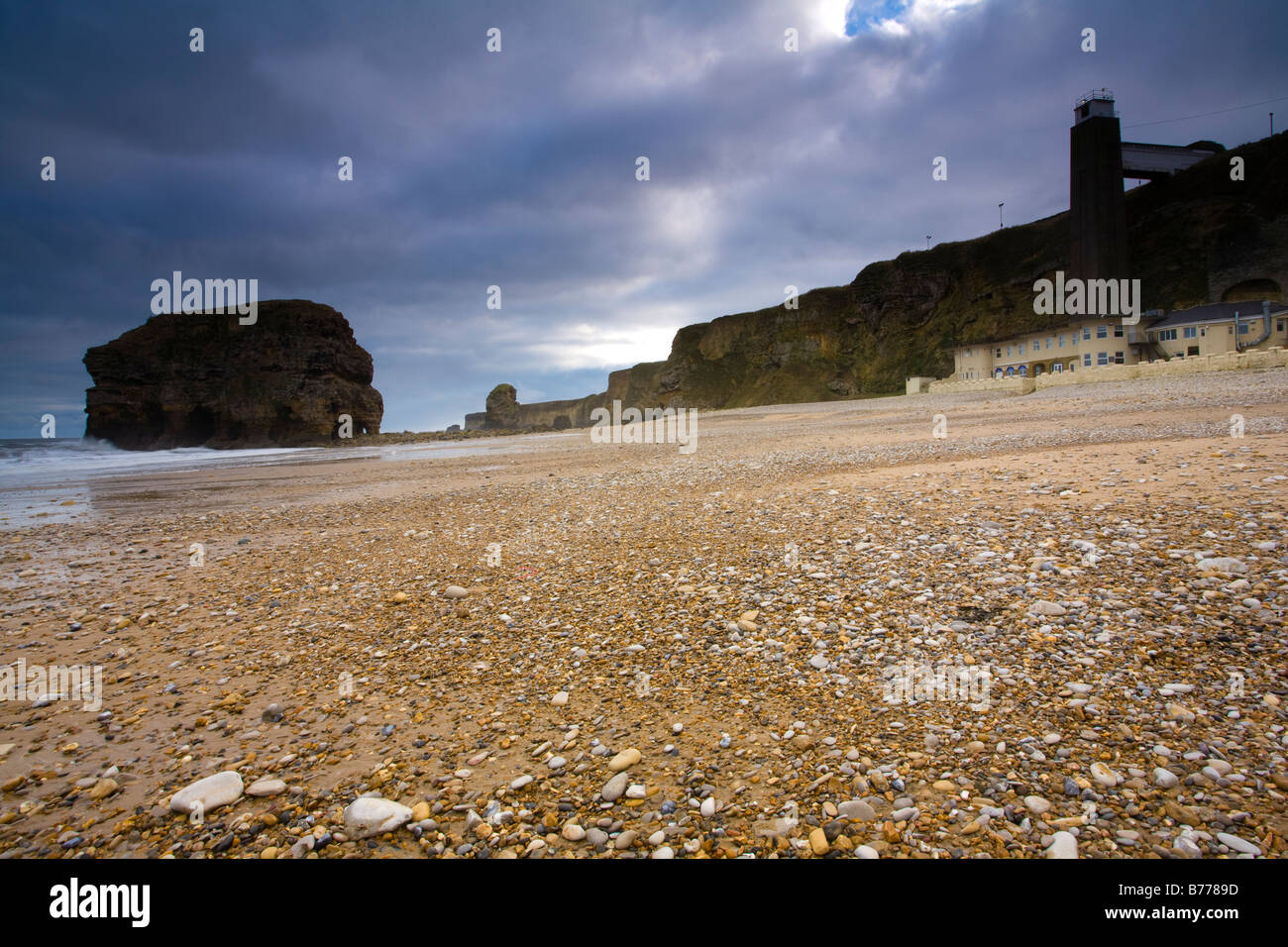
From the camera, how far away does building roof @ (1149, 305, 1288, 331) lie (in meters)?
43.5

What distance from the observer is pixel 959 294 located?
7600 cm

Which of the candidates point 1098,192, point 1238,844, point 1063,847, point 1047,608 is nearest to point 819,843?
point 1063,847

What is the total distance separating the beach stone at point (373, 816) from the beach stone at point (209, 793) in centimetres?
72

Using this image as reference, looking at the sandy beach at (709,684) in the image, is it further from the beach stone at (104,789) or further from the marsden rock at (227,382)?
the marsden rock at (227,382)

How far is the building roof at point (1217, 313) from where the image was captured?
4347 cm

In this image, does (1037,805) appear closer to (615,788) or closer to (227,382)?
(615,788)

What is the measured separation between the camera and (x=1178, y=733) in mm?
2641

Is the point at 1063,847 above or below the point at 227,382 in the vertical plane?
below

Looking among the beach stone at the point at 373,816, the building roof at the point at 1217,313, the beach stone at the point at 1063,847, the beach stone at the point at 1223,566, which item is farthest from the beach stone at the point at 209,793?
the building roof at the point at 1217,313

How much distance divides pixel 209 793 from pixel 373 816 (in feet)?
3.39

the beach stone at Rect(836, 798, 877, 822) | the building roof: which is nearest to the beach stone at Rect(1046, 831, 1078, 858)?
the beach stone at Rect(836, 798, 877, 822)

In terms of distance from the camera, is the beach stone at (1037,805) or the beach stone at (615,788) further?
the beach stone at (615,788)

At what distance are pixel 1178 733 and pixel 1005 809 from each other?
1141mm
